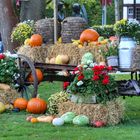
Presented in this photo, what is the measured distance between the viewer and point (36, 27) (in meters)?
12.2

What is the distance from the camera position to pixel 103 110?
31.5ft

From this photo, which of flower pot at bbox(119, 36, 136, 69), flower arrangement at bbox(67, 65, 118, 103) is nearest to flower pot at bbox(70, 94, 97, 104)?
flower arrangement at bbox(67, 65, 118, 103)

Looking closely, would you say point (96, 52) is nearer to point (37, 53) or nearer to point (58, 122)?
point (37, 53)

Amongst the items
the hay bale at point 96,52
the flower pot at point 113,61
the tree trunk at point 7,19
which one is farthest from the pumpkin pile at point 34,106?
the tree trunk at point 7,19

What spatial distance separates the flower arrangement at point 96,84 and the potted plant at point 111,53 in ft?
1.17

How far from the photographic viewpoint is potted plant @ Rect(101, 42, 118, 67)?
10148 mm

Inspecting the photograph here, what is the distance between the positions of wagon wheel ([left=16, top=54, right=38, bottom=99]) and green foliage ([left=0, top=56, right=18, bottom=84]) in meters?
0.12

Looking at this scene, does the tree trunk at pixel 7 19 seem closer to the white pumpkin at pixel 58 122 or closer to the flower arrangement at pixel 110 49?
the flower arrangement at pixel 110 49

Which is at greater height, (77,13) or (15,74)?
(77,13)

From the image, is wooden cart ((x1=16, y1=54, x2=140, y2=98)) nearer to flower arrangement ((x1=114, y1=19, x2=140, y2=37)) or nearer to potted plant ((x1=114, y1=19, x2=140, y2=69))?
potted plant ((x1=114, y1=19, x2=140, y2=69))

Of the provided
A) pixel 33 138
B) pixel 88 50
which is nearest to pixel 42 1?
pixel 88 50

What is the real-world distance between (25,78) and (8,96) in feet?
1.51

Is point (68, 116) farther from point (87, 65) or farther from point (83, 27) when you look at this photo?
point (83, 27)

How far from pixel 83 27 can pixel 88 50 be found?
44.8 inches
